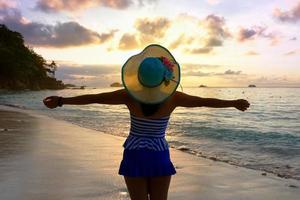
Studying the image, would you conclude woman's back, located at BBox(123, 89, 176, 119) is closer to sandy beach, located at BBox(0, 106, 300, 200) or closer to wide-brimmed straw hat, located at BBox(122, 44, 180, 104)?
wide-brimmed straw hat, located at BBox(122, 44, 180, 104)

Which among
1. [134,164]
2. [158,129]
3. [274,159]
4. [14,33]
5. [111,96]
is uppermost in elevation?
[14,33]

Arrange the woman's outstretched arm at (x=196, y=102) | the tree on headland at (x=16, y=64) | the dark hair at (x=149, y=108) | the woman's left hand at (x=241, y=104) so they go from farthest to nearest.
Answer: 1. the tree on headland at (x=16, y=64)
2. the woman's left hand at (x=241, y=104)
3. the woman's outstretched arm at (x=196, y=102)
4. the dark hair at (x=149, y=108)

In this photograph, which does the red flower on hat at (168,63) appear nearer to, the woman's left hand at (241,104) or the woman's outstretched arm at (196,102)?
the woman's outstretched arm at (196,102)

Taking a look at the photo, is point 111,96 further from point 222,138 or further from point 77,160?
point 222,138

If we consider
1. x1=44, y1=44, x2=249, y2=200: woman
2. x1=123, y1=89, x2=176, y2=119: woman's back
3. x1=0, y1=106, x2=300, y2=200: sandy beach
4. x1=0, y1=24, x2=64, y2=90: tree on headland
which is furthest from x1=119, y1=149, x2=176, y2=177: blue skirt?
x1=0, y1=24, x2=64, y2=90: tree on headland

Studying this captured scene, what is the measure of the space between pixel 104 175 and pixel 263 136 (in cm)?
1260

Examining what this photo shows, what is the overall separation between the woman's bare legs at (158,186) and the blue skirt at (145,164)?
6 cm

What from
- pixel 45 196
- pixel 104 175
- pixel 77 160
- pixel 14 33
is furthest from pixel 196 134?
pixel 14 33

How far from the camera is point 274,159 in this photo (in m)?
12.0

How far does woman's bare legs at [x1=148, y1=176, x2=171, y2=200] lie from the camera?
3.49 metres

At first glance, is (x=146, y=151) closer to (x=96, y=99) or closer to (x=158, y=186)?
(x=158, y=186)

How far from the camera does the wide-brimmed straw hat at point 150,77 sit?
10.5ft

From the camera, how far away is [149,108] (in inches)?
133

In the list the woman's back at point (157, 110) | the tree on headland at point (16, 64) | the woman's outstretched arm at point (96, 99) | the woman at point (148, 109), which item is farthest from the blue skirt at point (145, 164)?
the tree on headland at point (16, 64)
